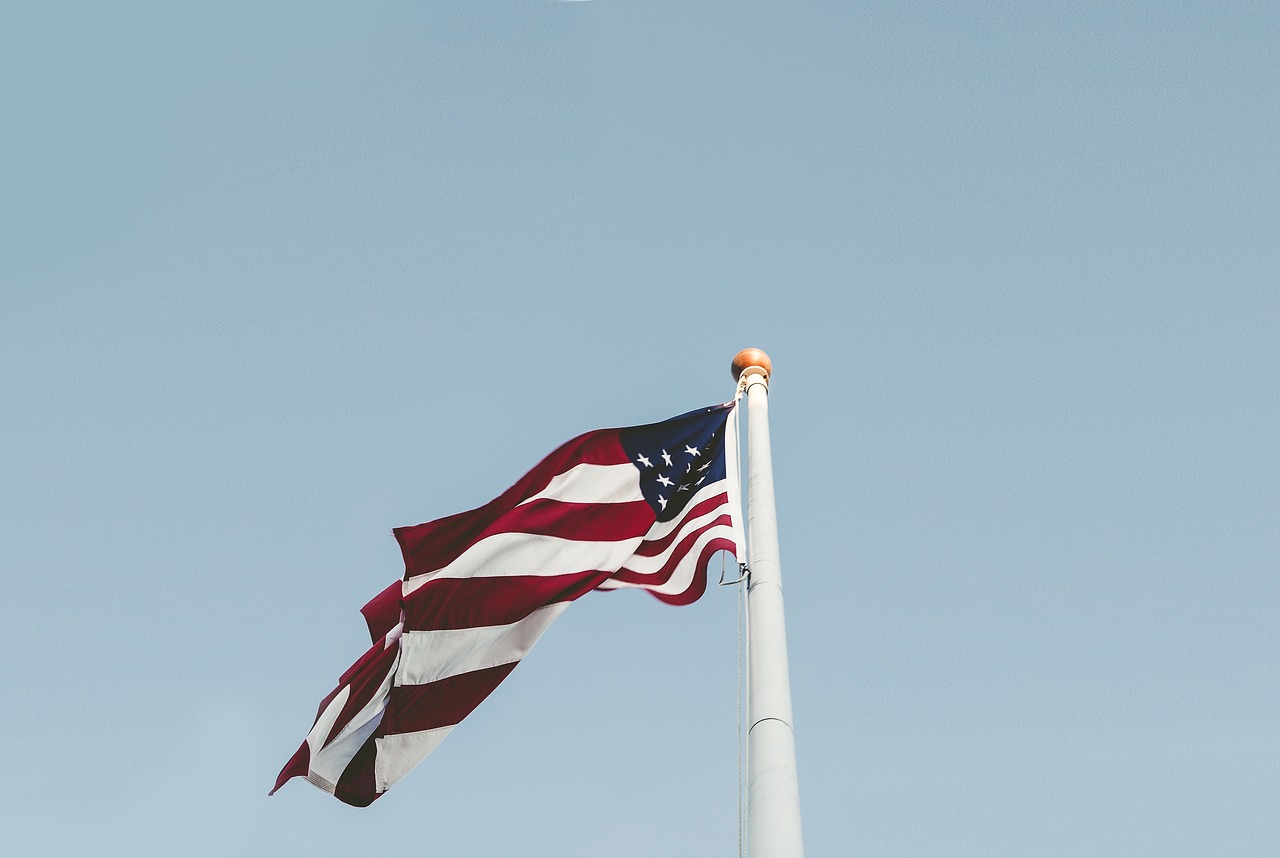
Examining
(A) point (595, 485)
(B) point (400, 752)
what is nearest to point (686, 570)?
(A) point (595, 485)

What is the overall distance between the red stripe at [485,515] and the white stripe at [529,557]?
0.15 m

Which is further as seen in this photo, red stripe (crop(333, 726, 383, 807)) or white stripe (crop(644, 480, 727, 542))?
white stripe (crop(644, 480, 727, 542))

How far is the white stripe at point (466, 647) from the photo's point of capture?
9.55 m

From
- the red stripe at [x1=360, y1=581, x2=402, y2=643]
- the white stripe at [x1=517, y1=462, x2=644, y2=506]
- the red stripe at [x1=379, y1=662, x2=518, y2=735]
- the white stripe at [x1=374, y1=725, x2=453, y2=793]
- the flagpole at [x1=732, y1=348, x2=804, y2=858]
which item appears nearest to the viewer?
the flagpole at [x1=732, y1=348, x2=804, y2=858]

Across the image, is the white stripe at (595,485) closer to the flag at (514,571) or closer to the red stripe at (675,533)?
the flag at (514,571)

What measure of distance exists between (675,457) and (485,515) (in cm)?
168

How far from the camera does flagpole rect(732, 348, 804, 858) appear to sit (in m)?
7.04

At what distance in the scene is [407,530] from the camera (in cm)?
1003

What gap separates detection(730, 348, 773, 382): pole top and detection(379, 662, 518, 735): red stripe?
11.1ft

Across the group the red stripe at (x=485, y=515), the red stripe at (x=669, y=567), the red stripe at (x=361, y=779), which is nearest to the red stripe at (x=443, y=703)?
the red stripe at (x=361, y=779)

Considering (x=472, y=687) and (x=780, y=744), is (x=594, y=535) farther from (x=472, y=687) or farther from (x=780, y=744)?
(x=780, y=744)

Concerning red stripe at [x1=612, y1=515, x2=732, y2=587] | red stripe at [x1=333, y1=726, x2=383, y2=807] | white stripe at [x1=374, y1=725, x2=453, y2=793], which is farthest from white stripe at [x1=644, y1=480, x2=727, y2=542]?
red stripe at [x1=333, y1=726, x2=383, y2=807]

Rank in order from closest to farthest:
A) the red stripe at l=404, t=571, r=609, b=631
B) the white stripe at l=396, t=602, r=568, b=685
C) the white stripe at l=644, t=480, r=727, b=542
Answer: the white stripe at l=396, t=602, r=568, b=685, the red stripe at l=404, t=571, r=609, b=631, the white stripe at l=644, t=480, r=727, b=542

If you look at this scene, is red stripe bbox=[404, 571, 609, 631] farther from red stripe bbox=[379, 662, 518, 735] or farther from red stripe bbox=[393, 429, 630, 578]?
red stripe bbox=[379, 662, 518, 735]
